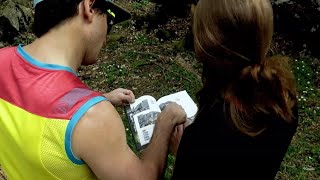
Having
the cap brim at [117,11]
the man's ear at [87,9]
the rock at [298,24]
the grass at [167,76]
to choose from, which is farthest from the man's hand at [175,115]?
the rock at [298,24]

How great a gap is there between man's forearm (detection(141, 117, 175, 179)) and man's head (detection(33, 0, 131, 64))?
1.76ft

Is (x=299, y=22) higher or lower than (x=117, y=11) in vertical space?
lower

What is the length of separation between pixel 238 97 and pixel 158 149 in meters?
0.52

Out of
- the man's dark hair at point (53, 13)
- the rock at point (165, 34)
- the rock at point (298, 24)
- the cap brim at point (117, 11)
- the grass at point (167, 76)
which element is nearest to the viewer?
the man's dark hair at point (53, 13)

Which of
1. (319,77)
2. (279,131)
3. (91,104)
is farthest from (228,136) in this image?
(319,77)

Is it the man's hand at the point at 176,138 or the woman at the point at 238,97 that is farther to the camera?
the man's hand at the point at 176,138

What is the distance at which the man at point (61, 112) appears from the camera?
1.82 metres

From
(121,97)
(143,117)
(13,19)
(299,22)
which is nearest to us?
(143,117)

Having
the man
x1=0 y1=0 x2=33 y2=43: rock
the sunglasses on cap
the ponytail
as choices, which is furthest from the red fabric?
x1=0 y1=0 x2=33 y2=43: rock

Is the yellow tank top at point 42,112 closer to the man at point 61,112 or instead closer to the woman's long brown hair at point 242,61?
the man at point 61,112

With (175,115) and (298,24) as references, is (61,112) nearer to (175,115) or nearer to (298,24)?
(175,115)

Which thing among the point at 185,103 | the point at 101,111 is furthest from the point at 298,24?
the point at 101,111

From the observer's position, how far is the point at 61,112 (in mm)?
1817

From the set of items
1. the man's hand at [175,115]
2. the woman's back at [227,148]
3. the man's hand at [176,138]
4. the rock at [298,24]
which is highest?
the woman's back at [227,148]
